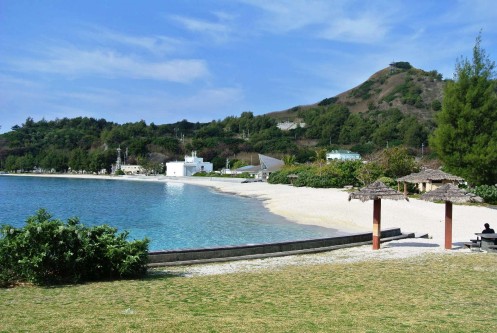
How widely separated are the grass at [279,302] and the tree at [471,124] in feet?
80.4

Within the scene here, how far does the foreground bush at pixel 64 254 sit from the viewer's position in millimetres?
9477

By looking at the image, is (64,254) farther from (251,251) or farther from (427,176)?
(427,176)

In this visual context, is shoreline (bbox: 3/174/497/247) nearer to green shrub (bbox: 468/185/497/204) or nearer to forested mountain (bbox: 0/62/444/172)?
green shrub (bbox: 468/185/497/204)

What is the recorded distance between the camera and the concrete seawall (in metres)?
12.4

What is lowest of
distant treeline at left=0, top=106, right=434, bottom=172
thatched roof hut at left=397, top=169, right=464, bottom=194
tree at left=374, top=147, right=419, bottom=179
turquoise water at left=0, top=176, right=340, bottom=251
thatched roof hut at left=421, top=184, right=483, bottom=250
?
turquoise water at left=0, top=176, right=340, bottom=251

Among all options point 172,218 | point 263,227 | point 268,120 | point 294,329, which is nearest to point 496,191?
point 263,227

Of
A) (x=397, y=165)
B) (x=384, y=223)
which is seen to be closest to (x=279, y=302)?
(x=384, y=223)

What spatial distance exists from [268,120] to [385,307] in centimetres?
17383

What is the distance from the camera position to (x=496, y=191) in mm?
31484

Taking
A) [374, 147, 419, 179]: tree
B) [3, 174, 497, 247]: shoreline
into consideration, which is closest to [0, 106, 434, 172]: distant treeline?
[374, 147, 419, 179]: tree

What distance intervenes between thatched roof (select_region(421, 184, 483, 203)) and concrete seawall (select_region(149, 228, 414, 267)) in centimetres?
272

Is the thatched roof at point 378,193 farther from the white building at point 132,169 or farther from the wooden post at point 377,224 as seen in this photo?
the white building at point 132,169

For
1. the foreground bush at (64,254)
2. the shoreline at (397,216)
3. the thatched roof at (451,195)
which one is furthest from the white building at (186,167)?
the foreground bush at (64,254)

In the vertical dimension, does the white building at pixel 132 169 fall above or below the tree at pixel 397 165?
below
